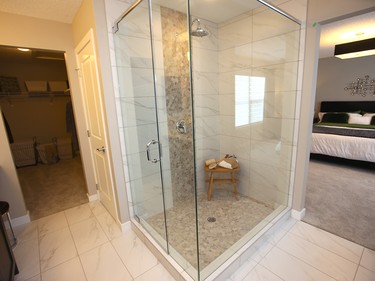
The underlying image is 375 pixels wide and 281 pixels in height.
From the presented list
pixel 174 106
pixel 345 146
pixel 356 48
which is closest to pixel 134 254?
pixel 174 106

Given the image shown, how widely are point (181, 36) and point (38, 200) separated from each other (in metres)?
3.05

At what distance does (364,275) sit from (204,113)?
7.01 ft

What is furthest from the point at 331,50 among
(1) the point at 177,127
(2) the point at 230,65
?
(1) the point at 177,127

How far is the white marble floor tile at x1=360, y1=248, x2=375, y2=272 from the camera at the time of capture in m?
1.54

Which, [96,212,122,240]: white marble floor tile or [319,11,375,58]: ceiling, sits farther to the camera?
[319,11,375,58]: ceiling

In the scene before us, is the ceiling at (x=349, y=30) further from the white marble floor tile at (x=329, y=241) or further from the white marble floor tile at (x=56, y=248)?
the white marble floor tile at (x=56, y=248)

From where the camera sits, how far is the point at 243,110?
251 centimetres

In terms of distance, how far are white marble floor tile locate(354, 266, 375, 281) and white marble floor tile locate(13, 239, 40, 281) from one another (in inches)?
102

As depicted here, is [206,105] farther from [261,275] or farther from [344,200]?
[344,200]

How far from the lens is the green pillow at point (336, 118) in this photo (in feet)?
15.9

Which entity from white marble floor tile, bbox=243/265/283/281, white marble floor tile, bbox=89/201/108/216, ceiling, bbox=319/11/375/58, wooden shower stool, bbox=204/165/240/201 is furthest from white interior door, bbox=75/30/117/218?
ceiling, bbox=319/11/375/58

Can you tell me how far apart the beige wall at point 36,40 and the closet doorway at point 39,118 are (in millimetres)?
1165

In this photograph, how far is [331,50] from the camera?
4684 millimetres

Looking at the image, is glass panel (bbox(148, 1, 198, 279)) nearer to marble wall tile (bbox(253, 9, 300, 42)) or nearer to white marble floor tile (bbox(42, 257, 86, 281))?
white marble floor tile (bbox(42, 257, 86, 281))
